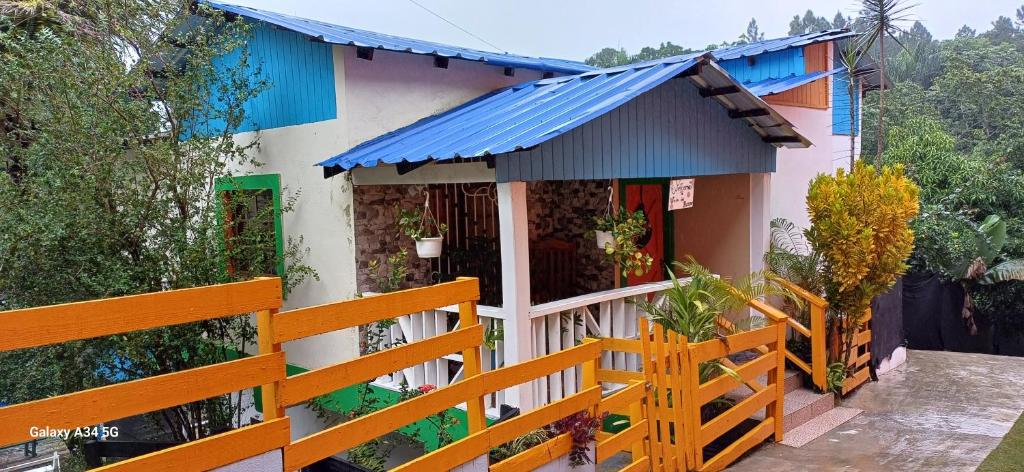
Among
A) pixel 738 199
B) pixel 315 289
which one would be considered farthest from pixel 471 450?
pixel 738 199

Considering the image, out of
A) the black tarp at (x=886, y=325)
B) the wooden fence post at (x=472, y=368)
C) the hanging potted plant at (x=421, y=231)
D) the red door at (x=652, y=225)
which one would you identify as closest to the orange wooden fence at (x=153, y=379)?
the wooden fence post at (x=472, y=368)

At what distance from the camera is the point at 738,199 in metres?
8.66

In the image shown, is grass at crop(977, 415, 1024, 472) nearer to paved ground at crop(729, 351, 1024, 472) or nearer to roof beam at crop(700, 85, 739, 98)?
paved ground at crop(729, 351, 1024, 472)

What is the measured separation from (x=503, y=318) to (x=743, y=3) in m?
88.2

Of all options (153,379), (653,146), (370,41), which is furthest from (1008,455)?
(370,41)

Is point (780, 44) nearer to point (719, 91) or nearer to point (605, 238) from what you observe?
point (719, 91)

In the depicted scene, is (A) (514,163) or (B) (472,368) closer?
(B) (472,368)

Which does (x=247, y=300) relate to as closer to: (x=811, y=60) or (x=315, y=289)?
(x=315, y=289)

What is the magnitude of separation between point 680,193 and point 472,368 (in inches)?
160

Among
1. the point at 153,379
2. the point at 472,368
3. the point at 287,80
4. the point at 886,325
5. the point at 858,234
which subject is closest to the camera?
the point at 153,379

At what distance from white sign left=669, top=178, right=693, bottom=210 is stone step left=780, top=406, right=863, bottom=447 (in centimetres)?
239

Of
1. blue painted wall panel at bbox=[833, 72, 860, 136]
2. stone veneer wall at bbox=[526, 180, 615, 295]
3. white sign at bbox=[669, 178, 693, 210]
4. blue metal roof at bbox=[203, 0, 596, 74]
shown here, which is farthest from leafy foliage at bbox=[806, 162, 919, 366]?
blue metal roof at bbox=[203, 0, 596, 74]

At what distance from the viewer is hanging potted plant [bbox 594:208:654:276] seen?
22.4ft

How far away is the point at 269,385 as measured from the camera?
303cm
